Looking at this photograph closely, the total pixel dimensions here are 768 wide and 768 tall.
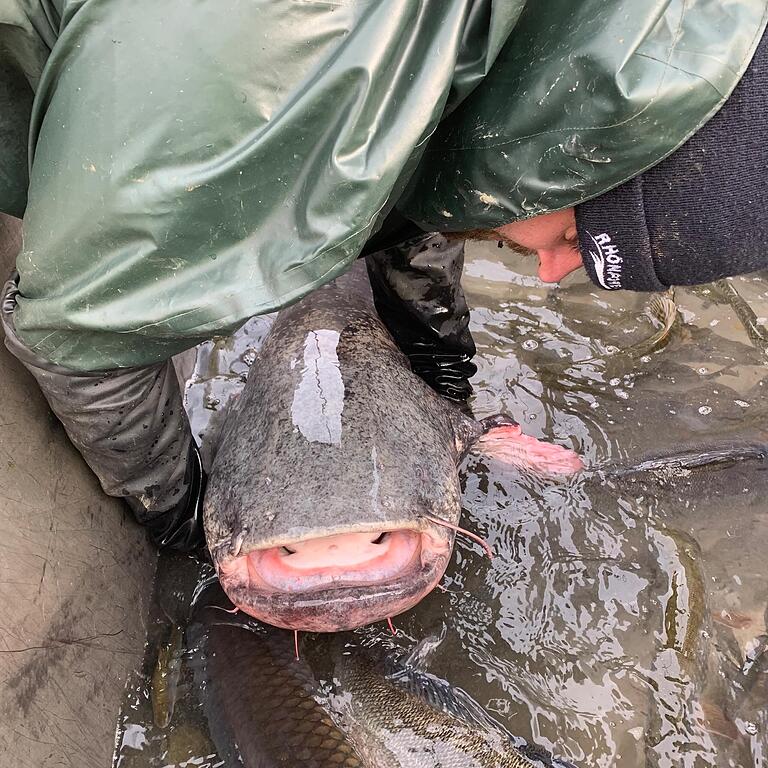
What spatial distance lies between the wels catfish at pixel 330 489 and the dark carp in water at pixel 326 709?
10.6 inches

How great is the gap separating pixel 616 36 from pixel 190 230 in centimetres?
96

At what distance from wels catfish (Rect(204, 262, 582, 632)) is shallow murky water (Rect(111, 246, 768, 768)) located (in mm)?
478

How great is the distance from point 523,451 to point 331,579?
1.28 m

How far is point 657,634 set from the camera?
102 inches

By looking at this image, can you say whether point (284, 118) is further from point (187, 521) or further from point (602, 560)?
point (602, 560)

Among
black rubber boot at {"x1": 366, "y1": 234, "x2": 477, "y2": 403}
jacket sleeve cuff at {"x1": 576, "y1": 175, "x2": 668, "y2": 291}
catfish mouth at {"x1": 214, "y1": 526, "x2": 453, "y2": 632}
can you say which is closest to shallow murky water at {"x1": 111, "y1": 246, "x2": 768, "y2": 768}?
black rubber boot at {"x1": 366, "y1": 234, "x2": 477, "y2": 403}

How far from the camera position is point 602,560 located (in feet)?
9.24

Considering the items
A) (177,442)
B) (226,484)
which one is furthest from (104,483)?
(226,484)

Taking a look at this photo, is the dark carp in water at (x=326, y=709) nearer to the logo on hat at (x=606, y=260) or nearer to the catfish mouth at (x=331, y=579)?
the catfish mouth at (x=331, y=579)

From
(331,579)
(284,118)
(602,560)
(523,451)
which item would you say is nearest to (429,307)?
(523,451)

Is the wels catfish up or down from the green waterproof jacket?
down

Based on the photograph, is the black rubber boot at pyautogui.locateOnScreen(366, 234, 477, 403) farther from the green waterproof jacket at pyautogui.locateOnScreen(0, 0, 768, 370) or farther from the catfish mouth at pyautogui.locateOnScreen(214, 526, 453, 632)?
the green waterproof jacket at pyautogui.locateOnScreen(0, 0, 768, 370)

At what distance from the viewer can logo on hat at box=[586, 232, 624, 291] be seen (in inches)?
67.4

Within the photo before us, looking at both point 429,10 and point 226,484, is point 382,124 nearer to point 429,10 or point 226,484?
point 429,10
